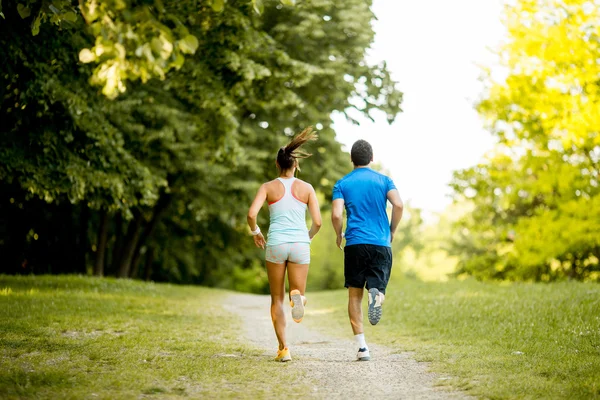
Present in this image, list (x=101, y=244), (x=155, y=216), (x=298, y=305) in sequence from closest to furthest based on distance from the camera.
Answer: (x=298, y=305) → (x=101, y=244) → (x=155, y=216)

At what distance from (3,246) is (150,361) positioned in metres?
24.3

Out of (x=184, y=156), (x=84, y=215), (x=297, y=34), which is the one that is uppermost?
(x=297, y=34)

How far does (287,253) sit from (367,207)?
3.53 feet

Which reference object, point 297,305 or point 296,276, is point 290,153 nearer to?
point 296,276

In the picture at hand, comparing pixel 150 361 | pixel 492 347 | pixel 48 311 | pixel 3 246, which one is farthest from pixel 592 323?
pixel 3 246

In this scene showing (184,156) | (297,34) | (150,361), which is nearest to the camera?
(150,361)

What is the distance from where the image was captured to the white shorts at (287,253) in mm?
7824

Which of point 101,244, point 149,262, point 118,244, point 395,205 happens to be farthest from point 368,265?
point 149,262

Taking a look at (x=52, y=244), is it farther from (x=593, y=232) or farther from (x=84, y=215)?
(x=593, y=232)

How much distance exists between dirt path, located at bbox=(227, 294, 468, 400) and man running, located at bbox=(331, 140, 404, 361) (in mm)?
468

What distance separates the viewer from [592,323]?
1004cm

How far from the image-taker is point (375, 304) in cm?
786

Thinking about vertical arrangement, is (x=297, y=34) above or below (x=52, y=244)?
above

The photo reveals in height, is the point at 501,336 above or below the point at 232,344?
above
